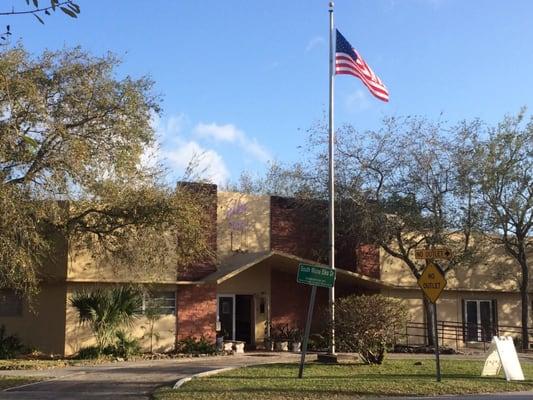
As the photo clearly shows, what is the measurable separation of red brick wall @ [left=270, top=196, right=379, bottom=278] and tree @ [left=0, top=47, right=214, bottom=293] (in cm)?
591

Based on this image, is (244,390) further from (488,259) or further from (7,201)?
(488,259)

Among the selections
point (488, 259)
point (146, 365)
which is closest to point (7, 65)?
point (146, 365)

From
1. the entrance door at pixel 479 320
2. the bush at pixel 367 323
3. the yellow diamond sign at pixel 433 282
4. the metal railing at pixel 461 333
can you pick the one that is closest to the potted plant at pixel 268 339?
the metal railing at pixel 461 333

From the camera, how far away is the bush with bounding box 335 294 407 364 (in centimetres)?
1689

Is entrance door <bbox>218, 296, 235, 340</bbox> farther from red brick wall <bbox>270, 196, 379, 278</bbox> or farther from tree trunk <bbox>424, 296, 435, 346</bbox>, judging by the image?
tree trunk <bbox>424, 296, 435, 346</bbox>

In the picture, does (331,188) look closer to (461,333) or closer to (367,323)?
(367,323)

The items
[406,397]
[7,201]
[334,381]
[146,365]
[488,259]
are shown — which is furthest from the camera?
[488,259]

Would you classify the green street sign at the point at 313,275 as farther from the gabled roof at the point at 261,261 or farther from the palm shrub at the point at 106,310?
the palm shrub at the point at 106,310

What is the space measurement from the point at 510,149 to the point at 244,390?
54.0 feet

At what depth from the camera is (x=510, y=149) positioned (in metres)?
25.1

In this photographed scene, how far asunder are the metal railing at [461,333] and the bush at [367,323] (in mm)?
9065

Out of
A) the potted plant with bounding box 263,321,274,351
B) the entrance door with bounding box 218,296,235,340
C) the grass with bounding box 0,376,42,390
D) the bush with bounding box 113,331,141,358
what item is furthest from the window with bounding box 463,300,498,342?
the grass with bounding box 0,376,42,390

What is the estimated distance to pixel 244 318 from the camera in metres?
25.9

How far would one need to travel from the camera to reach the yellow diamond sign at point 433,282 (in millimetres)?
14140
